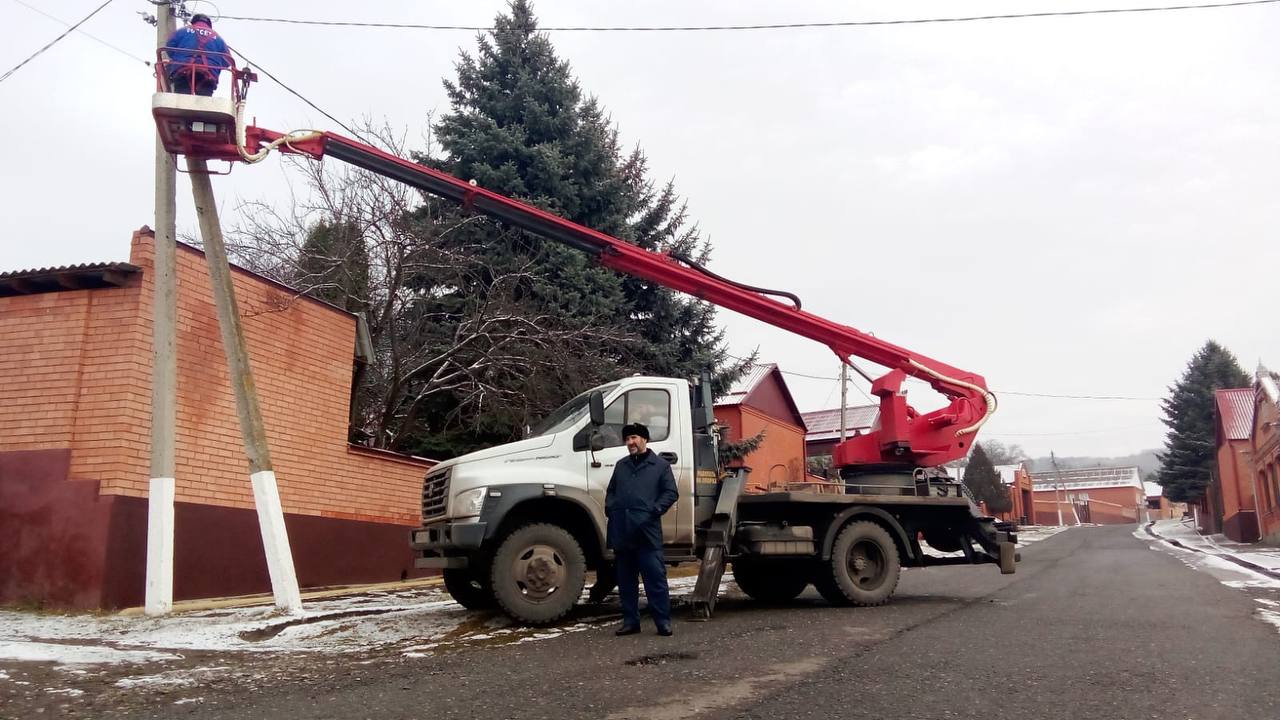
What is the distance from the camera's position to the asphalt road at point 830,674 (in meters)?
4.87

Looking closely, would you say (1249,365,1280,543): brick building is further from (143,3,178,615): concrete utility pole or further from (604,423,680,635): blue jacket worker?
(143,3,178,615): concrete utility pole

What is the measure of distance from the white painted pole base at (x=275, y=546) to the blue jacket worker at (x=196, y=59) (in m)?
3.99

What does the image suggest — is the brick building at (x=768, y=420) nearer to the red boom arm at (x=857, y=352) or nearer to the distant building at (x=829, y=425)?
the distant building at (x=829, y=425)

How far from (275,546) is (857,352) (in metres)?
7.04

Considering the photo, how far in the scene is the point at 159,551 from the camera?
8875mm

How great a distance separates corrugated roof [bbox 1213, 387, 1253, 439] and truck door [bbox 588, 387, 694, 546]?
35.0m

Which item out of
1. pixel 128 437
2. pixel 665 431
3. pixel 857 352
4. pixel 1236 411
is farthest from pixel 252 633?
pixel 1236 411

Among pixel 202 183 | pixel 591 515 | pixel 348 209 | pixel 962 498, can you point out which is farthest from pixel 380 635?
pixel 348 209

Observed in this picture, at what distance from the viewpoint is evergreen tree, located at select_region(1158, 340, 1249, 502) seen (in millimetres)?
49562

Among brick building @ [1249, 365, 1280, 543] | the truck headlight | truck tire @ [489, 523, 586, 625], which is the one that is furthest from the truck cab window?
brick building @ [1249, 365, 1280, 543]

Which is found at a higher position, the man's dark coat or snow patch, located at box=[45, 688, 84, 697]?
the man's dark coat

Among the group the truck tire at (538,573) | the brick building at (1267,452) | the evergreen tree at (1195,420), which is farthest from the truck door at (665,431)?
the evergreen tree at (1195,420)

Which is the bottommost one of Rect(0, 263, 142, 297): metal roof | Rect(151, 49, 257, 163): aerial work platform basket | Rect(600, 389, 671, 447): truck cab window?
Rect(600, 389, 671, 447): truck cab window

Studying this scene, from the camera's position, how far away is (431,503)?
8.90 metres
